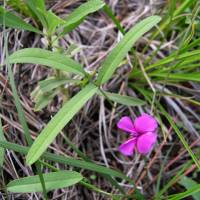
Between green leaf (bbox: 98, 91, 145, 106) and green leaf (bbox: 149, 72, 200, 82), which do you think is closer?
green leaf (bbox: 98, 91, 145, 106)

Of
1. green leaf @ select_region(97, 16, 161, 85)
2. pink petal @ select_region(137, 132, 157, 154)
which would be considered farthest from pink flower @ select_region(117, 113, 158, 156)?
green leaf @ select_region(97, 16, 161, 85)

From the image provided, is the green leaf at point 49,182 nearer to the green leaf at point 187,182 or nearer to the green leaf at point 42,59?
the green leaf at point 42,59

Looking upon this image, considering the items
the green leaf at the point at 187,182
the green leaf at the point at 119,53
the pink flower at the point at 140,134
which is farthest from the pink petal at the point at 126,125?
the green leaf at the point at 187,182

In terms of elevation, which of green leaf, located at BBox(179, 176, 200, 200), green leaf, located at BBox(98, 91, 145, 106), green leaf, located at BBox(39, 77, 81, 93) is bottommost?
green leaf, located at BBox(179, 176, 200, 200)

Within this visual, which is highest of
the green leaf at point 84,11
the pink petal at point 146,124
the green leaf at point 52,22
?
the green leaf at point 52,22

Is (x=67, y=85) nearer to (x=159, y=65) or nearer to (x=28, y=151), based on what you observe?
(x=159, y=65)

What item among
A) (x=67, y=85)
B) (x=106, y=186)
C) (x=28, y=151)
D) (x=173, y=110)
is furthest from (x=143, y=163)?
(x=28, y=151)

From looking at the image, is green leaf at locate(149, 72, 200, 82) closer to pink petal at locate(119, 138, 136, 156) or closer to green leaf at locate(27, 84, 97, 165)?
pink petal at locate(119, 138, 136, 156)
